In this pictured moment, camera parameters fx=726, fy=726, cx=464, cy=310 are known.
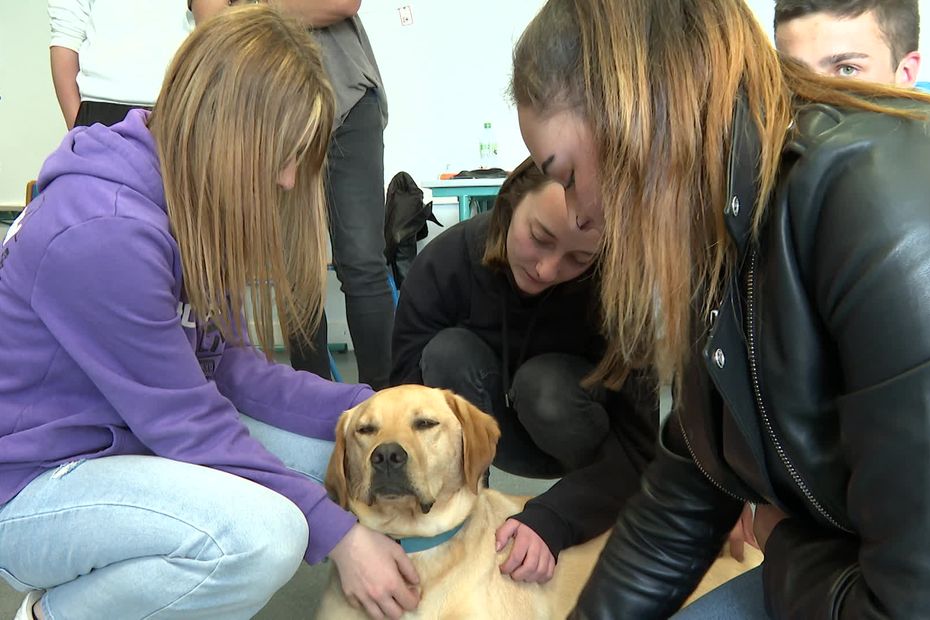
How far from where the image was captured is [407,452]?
4.77 feet

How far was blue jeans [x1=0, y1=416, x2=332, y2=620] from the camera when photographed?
1.08 metres

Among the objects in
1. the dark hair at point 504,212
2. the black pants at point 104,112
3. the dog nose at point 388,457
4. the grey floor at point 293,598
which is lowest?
the grey floor at point 293,598

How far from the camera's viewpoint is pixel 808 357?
2.43 ft

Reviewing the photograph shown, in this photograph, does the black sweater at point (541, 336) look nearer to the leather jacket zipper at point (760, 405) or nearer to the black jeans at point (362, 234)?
the black jeans at point (362, 234)

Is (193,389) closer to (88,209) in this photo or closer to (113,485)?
(113,485)

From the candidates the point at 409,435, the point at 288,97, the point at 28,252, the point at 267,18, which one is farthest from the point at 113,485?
the point at 267,18

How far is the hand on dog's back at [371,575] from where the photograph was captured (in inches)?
51.4

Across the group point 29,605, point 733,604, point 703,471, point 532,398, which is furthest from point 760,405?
point 29,605

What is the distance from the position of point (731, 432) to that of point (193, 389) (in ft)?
2.67

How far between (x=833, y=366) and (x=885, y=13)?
54.0 inches

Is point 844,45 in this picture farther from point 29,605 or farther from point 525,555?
point 29,605

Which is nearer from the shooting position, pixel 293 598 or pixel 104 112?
pixel 293 598

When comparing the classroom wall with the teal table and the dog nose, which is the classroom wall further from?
the dog nose

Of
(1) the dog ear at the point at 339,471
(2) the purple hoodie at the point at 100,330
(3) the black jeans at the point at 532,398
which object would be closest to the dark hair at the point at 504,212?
(3) the black jeans at the point at 532,398
